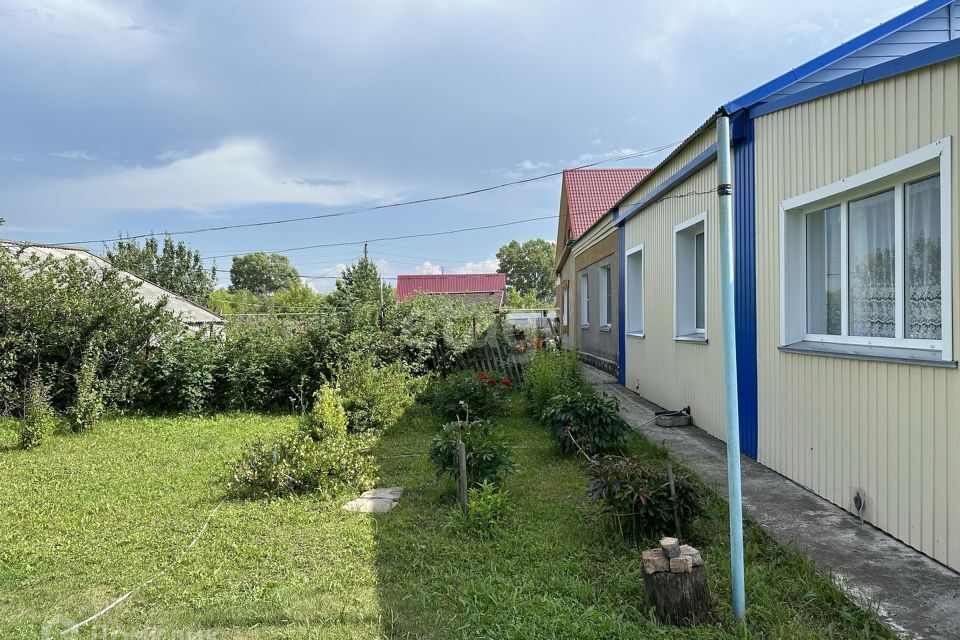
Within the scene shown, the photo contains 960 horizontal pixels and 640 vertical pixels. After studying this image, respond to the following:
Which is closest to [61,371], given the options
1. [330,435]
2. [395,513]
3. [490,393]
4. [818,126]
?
[330,435]

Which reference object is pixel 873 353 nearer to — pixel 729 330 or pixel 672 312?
pixel 729 330

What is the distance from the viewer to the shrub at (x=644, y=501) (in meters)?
3.69

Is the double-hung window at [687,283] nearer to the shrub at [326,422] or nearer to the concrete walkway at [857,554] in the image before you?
the concrete walkway at [857,554]

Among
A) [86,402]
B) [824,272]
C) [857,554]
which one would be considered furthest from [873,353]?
[86,402]

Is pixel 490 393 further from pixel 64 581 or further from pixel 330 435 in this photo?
pixel 64 581

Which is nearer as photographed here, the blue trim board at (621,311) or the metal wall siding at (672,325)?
the metal wall siding at (672,325)

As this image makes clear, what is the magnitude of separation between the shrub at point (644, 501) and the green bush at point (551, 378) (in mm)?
3786

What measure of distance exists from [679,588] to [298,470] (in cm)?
362

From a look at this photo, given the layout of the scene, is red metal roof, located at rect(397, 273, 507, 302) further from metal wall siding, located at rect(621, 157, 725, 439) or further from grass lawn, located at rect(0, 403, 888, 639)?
grass lawn, located at rect(0, 403, 888, 639)

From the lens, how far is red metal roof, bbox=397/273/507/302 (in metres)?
44.9

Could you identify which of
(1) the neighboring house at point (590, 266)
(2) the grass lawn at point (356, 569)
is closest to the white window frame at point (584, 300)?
(1) the neighboring house at point (590, 266)

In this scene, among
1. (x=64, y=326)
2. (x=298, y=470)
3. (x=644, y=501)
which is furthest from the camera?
(x=64, y=326)

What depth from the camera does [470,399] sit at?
855cm

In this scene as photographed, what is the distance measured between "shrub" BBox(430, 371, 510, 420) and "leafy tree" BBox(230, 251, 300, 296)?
6870cm
